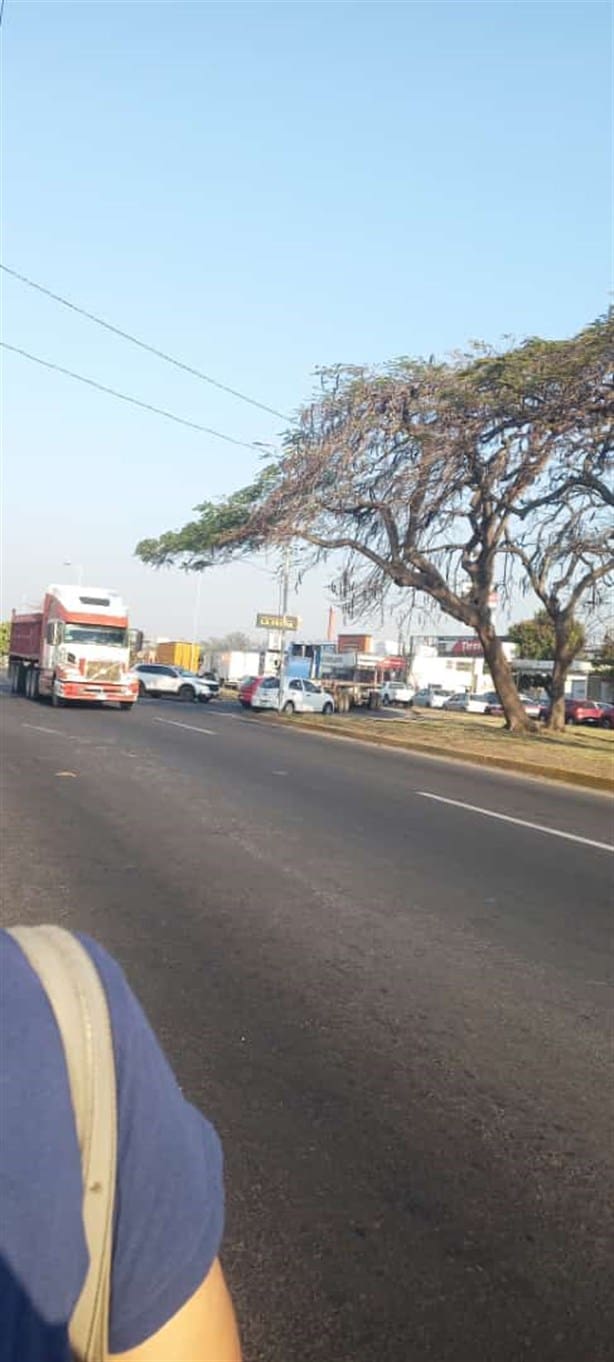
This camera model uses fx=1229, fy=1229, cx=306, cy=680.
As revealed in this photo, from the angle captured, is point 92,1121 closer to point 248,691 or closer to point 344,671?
point 248,691

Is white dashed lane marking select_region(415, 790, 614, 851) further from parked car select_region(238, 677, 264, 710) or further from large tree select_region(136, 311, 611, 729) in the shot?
parked car select_region(238, 677, 264, 710)

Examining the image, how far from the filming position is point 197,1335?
1491mm

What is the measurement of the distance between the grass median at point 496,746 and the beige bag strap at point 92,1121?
17.9 meters

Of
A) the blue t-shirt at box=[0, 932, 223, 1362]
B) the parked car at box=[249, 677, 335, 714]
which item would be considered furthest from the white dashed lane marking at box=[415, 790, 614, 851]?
the parked car at box=[249, 677, 335, 714]

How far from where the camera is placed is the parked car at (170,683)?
48.1 m

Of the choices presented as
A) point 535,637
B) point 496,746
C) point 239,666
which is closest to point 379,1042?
point 496,746

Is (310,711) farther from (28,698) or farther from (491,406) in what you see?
(491,406)

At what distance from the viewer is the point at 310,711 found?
1686 inches

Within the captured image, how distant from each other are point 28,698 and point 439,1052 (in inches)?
1263

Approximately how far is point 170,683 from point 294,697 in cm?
813

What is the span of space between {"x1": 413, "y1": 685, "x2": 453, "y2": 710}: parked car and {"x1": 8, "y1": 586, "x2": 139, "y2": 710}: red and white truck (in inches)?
1271

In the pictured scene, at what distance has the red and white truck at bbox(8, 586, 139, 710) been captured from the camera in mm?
31125

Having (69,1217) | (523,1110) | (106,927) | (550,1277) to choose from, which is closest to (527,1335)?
(550,1277)

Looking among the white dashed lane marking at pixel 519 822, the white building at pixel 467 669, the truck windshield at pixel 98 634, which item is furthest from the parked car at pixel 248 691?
the white building at pixel 467 669
